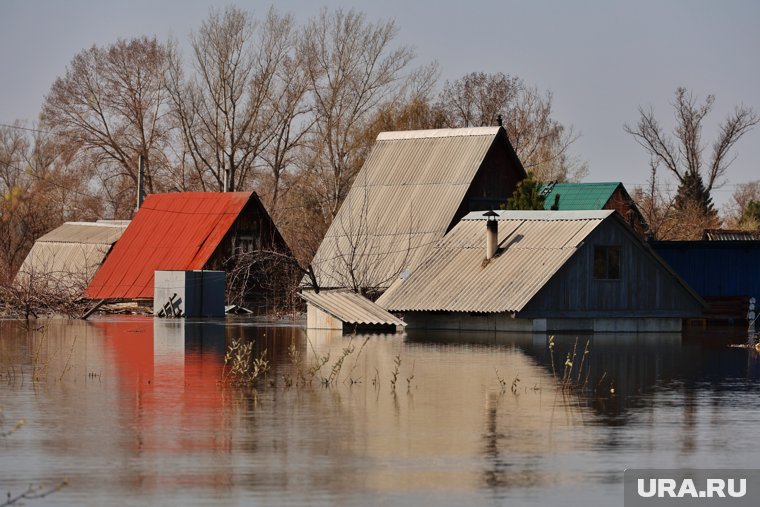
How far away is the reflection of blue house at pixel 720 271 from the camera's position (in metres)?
52.9

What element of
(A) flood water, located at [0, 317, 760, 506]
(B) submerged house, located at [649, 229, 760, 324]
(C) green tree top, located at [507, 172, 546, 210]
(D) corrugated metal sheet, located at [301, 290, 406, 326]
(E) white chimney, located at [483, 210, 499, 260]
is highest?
(C) green tree top, located at [507, 172, 546, 210]

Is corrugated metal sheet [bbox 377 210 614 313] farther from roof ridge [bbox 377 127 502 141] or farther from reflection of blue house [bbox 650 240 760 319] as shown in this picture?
roof ridge [bbox 377 127 502 141]

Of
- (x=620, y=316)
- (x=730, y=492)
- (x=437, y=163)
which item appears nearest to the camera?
(x=730, y=492)

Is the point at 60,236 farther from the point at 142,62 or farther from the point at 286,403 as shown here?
the point at 286,403

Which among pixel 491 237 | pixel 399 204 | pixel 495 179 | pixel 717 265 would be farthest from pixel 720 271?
pixel 399 204

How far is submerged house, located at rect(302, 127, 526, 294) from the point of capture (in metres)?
54.9

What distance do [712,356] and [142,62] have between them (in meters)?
58.6

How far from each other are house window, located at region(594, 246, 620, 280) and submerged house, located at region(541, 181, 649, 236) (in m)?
31.4

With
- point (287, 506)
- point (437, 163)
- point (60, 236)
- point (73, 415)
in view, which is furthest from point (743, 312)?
point (287, 506)

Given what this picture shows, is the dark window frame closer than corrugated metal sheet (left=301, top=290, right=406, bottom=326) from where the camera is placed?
No

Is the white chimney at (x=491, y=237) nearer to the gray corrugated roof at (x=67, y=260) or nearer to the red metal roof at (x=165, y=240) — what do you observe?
the red metal roof at (x=165, y=240)

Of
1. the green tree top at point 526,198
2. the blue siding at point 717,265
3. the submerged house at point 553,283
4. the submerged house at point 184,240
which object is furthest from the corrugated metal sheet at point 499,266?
the submerged house at point 184,240

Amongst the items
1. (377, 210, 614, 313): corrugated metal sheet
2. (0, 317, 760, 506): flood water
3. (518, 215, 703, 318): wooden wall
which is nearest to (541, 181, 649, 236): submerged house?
(377, 210, 614, 313): corrugated metal sheet

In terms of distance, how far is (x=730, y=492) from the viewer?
1568 centimetres
